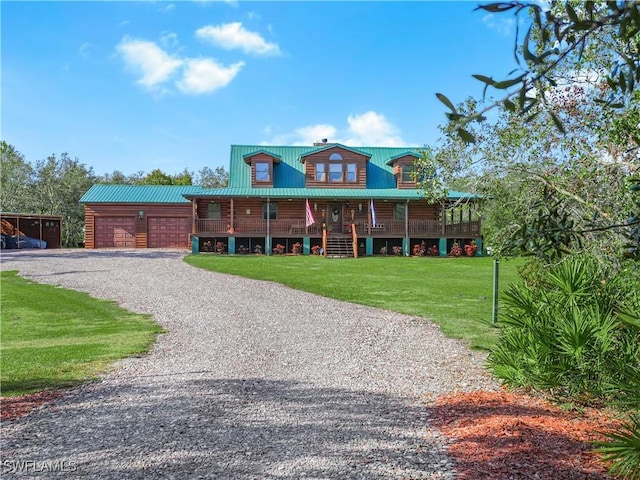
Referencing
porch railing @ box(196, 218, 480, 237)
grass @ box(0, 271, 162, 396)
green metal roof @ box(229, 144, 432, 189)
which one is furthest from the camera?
green metal roof @ box(229, 144, 432, 189)

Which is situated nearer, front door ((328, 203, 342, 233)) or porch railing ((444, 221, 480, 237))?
porch railing ((444, 221, 480, 237))

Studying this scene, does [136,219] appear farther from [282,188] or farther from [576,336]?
[576,336]

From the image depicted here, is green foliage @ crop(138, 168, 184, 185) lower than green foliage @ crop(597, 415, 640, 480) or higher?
higher

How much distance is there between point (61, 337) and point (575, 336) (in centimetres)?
830

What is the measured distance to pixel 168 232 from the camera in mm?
34219

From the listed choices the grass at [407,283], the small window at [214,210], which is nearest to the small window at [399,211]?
the grass at [407,283]

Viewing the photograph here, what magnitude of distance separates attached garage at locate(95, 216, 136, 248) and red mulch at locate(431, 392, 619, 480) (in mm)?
31820

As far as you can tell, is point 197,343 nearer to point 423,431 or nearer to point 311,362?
point 311,362

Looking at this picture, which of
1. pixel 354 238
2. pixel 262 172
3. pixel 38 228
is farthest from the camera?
pixel 38 228

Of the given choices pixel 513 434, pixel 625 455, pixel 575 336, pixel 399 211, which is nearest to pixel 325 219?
pixel 399 211

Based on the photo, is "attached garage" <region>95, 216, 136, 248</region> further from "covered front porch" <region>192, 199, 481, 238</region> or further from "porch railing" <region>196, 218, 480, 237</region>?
"porch railing" <region>196, 218, 480, 237</region>

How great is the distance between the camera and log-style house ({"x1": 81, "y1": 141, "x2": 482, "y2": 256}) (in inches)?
1114

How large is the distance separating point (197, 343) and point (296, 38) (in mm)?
6017

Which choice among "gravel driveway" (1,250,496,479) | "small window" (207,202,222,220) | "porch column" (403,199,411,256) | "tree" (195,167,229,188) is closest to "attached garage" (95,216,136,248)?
"small window" (207,202,222,220)
